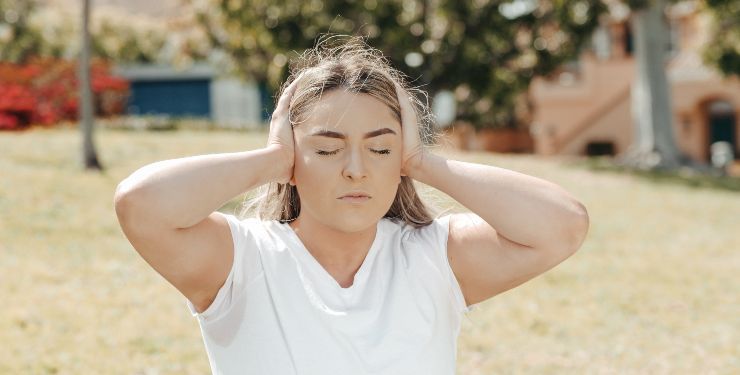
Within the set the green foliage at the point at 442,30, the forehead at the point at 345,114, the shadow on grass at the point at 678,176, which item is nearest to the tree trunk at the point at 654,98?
the shadow on grass at the point at 678,176

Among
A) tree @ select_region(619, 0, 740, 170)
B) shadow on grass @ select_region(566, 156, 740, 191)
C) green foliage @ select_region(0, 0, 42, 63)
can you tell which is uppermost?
green foliage @ select_region(0, 0, 42, 63)

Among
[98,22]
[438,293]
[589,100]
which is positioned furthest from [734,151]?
[438,293]

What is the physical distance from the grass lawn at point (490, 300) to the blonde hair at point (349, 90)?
1.40ft

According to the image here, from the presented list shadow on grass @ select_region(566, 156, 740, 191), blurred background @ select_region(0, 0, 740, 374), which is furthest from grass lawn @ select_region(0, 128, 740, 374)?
shadow on grass @ select_region(566, 156, 740, 191)

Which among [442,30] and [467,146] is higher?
[442,30]

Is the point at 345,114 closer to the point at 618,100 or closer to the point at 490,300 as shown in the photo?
the point at 490,300

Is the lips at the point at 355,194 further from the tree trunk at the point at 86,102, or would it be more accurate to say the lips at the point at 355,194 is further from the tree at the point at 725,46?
the tree at the point at 725,46

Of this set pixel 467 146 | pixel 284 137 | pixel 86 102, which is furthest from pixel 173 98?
pixel 284 137

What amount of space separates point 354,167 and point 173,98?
33.9 meters

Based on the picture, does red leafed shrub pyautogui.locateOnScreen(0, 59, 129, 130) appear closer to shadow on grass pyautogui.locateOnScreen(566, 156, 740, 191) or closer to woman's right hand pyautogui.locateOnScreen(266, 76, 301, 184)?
shadow on grass pyautogui.locateOnScreen(566, 156, 740, 191)

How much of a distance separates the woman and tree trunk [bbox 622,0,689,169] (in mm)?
17213

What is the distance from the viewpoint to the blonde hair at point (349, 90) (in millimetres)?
2609

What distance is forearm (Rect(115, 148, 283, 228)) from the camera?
7.93ft

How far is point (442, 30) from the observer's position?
62.1 feet
